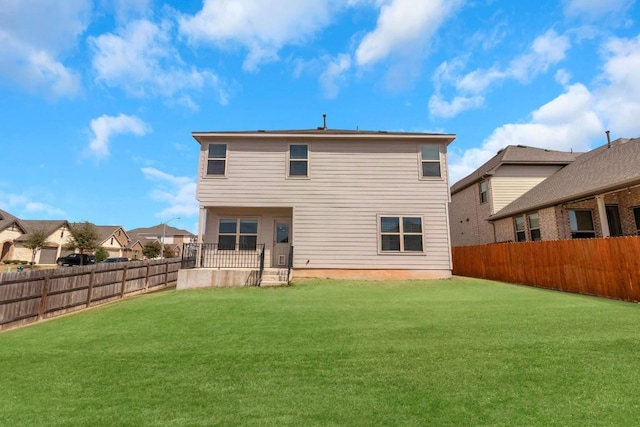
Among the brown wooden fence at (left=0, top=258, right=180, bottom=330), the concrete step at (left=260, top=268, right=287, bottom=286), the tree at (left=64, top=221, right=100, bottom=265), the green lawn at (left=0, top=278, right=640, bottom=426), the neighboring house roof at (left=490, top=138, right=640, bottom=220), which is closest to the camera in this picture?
the green lawn at (left=0, top=278, right=640, bottom=426)

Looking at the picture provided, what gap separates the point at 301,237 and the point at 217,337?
7.97 metres

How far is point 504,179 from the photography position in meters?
18.6

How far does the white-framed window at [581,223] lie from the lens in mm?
14043

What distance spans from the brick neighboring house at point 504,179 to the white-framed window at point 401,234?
8.50m

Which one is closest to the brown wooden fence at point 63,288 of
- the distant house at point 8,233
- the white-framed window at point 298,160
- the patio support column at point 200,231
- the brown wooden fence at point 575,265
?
the patio support column at point 200,231

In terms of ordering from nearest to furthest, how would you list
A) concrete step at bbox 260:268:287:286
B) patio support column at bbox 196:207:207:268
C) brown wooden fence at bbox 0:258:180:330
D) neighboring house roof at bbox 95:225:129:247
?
1. brown wooden fence at bbox 0:258:180:330
2. concrete step at bbox 260:268:287:286
3. patio support column at bbox 196:207:207:268
4. neighboring house roof at bbox 95:225:129:247

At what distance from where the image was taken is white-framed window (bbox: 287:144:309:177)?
13500 mm

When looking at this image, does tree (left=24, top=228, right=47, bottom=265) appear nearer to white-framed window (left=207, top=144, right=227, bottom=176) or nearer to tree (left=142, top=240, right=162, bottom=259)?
tree (left=142, top=240, right=162, bottom=259)

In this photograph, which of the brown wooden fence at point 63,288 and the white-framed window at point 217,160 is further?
the white-framed window at point 217,160

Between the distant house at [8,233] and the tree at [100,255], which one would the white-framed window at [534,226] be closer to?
the tree at [100,255]

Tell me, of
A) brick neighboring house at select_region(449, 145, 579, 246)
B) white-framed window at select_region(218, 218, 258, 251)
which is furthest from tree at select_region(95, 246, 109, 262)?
brick neighboring house at select_region(449, 145, 579, 246)

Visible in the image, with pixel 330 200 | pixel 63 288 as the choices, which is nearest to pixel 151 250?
pixel 63 288

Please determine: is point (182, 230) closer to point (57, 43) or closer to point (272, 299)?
point (57, 43)

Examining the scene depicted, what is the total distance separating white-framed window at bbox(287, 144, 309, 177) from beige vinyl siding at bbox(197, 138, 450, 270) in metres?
0.21
